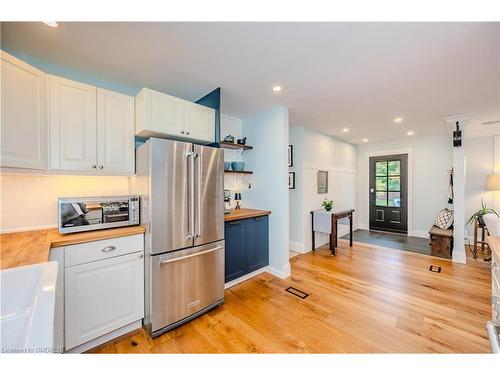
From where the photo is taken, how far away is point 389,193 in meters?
5.36

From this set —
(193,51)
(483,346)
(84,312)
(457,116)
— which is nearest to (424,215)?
(457,116)

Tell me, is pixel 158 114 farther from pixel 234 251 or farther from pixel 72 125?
pixel 234 251

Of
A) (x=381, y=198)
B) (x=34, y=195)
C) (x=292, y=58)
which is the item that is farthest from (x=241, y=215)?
(x=381, y=198)

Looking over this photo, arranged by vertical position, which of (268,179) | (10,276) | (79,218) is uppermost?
(268,179)

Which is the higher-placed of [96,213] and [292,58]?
[292,58]

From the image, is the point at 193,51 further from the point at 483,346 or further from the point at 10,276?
the point at 483,346

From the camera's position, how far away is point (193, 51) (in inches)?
66.8

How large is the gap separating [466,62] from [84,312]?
376 cm

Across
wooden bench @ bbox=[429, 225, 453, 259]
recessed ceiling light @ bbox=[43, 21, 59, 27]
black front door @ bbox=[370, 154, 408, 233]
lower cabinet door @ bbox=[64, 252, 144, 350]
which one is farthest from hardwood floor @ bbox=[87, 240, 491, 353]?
recessed ceiling light @ bbox=[43, 21, 59, 27]

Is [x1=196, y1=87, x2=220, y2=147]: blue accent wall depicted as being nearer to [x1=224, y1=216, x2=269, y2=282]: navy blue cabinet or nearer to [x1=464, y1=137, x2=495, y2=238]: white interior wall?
[x1=224, y1=216, x2=269, y2=282]: navy blue cabinet

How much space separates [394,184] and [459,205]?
1.96 metres

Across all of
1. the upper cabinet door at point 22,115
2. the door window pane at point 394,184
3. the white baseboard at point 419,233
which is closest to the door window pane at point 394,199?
the door window pane at point 394,184

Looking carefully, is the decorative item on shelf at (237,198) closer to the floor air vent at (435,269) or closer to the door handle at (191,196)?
the door handle at (191,196)
